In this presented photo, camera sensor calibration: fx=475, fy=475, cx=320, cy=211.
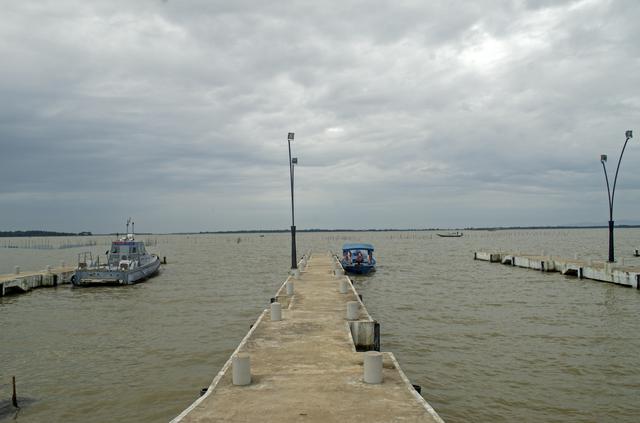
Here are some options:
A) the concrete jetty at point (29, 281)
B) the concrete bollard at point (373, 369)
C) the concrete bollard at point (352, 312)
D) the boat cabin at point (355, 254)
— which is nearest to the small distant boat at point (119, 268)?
the concrete jetty at point (29, 281)

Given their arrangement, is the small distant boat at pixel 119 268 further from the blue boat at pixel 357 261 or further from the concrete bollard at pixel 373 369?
the concrete bollard at pixel 373 369

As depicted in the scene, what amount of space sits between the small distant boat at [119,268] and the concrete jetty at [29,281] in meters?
1.96

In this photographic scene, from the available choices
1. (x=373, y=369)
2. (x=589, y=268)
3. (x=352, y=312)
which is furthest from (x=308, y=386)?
(x=589, y=268)

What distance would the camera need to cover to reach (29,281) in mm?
36469

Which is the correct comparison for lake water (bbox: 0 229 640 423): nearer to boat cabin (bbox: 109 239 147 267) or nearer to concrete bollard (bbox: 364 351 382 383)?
concrete bollard (bbox: 364 351 382 383)

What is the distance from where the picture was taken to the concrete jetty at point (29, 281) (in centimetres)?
3397

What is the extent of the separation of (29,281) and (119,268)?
21.5 ft

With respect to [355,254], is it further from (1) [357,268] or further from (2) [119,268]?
(2) [119,268]

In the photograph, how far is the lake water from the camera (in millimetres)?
12406

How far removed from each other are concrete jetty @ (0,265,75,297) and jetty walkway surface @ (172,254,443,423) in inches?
1072

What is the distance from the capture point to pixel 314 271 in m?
35.1

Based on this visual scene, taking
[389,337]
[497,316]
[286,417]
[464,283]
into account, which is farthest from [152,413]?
[464,283]

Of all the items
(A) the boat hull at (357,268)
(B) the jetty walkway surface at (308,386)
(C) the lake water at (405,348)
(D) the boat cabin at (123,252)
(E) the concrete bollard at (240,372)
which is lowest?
(C) the lake water at (405,348)

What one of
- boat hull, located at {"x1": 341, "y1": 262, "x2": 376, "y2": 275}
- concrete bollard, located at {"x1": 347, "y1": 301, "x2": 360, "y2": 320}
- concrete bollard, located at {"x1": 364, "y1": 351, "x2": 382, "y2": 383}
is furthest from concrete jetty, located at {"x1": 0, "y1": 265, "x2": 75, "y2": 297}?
concrete bollard, located at {"x1": 364, "y1": 351, "x2": 382, "y2": 383}
